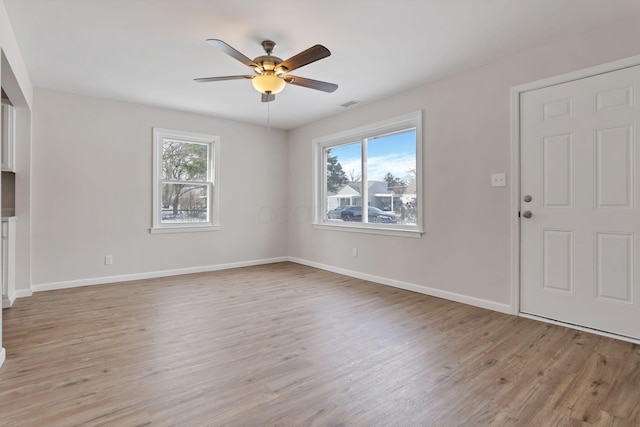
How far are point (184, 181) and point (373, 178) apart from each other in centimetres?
285

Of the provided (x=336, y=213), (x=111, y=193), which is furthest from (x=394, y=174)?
(x=111, y=193)

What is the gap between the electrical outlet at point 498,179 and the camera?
317 centimetres

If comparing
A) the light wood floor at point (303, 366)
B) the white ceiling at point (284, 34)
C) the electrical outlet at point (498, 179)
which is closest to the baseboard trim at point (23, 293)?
the light wood floor at point (303, 366)

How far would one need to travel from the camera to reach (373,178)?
4719mm

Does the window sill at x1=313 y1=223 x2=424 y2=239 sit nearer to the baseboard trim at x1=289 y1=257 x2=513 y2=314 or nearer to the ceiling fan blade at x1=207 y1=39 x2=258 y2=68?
the baseboard trim at x1=289 y1=257 x2=513 y2=314

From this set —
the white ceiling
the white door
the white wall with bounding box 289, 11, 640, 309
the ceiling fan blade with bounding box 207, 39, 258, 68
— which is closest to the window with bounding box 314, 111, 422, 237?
the white wall with bounding box 289, 11, 640, 309

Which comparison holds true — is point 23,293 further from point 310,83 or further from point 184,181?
point 310,83

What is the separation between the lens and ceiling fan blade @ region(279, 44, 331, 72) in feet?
7.72

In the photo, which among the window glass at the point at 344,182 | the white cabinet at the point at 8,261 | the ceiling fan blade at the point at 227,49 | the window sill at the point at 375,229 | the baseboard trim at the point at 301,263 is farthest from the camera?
the window glass at the point at 344,182

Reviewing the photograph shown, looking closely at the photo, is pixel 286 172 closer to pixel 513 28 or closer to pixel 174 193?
pixel 174 193

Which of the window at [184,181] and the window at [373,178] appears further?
the window at [184,181]

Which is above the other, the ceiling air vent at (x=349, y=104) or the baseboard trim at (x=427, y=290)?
the ceiling air vent at (x=349, y=104)

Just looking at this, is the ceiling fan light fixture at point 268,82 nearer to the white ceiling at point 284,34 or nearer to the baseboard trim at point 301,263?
the white ceiling at point 284,34

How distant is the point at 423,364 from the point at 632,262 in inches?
71.7
